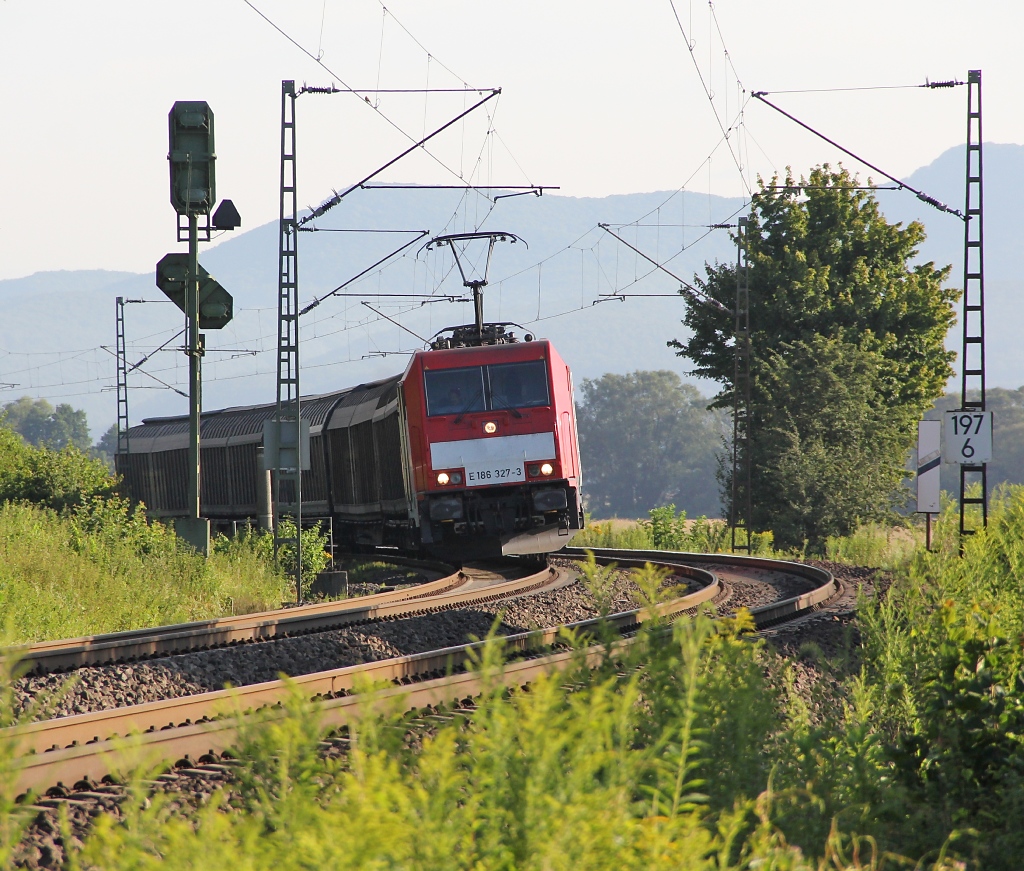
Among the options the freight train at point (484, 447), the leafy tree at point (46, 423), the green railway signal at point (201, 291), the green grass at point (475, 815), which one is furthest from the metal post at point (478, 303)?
the leafy tree at point (46, 423)

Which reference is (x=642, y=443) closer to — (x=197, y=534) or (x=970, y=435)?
(x=970, y=435)

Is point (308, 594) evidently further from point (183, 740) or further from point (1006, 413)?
point (1006, 413)

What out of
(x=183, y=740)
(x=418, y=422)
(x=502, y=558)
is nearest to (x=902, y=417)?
(x=502, y=558)

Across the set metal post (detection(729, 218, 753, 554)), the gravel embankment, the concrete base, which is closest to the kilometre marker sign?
the gravel embankment

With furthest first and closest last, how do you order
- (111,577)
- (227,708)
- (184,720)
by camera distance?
(111,577) → (184,720) → (227,708)

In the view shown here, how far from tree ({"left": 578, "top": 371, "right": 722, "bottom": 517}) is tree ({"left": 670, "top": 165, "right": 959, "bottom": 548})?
98.4 m

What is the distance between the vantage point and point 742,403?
36094 mm

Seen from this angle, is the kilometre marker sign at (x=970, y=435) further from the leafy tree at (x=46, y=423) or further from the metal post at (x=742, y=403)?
the leafy tree at (x=46, y=423)

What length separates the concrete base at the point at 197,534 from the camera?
17.0 meters

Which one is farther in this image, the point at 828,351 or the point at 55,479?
the point at 828,351

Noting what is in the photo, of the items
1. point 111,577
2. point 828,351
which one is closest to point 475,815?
point 111,577

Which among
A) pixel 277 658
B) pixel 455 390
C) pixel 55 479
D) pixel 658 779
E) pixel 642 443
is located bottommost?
pixel 277 658

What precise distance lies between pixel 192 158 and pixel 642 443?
12836cm

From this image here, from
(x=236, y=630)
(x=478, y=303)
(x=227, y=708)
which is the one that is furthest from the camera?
(x=478, y=303)
